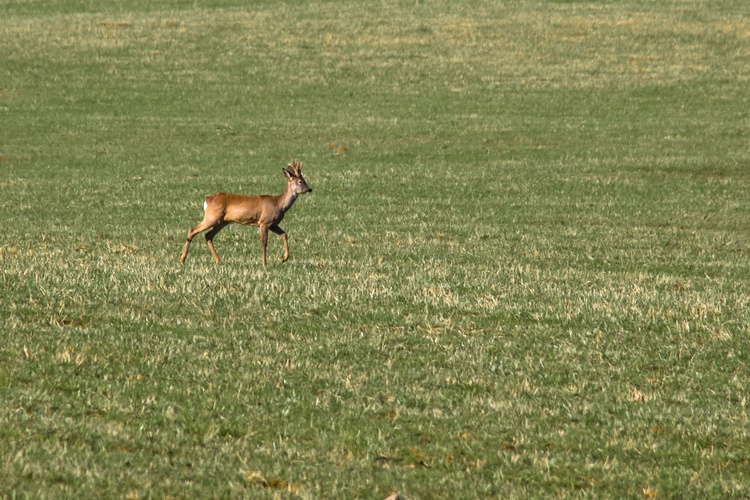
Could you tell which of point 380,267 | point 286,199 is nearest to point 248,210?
point 286,199

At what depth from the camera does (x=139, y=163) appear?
3238 centimetres

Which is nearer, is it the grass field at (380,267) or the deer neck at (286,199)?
the grass field at (380,267)

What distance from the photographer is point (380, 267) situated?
16.4 metres

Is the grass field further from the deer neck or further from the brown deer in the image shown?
the deer neck

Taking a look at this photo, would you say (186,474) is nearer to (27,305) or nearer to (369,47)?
(27,305)

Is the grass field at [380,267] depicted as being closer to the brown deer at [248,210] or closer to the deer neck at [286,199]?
the brown deer at [248,210]

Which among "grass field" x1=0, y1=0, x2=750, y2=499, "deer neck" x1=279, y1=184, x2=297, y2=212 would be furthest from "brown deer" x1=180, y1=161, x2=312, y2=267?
"grass field" x1=0, y1=0, x2=750, y2=499

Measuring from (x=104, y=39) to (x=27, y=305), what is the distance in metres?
43.0

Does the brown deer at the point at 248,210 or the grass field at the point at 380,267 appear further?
the brown deer at the point at 248,210

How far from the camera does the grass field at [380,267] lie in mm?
7328

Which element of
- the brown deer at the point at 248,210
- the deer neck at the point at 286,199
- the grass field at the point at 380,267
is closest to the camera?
the grass field at the point at 380,267

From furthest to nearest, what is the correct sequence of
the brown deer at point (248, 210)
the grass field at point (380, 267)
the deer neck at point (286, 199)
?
1. the deer neck at point (286, 199)
2. the brown deer at point (248, 210)
3. the grass field at point (380, 267)

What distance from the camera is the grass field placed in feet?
24.0

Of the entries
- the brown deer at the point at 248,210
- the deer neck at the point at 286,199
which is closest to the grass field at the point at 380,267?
the brown deer at the point at 248,210
